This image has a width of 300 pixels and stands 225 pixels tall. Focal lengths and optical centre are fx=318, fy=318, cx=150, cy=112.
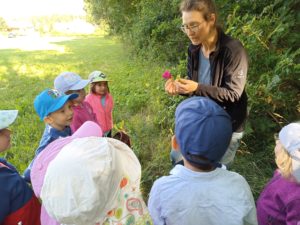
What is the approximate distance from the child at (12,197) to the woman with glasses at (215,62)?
1.17 meters

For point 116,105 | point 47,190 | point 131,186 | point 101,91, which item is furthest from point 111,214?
point 116,105

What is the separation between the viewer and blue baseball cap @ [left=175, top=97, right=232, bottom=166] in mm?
1471

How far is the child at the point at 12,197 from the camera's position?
1.90 m

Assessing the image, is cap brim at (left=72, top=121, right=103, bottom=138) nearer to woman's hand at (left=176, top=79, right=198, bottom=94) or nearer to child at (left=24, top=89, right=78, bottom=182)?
woman's hand at (left=176, top=79, right=198, bottom=94)

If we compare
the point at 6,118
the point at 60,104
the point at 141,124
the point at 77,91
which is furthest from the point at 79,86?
the point at 141,124

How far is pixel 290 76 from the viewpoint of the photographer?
333 centimetres

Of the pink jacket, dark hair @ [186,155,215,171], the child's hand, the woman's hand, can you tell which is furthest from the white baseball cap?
the pink jacket

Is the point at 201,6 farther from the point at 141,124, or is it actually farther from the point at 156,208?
the point at 141,124

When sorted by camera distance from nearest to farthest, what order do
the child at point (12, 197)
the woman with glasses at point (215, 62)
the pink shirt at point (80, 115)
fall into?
the child at point (12, 197) < the woman with glasses at point (215, 62) < the pink shirt at point (80, 115)

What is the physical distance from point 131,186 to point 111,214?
155 millimetres

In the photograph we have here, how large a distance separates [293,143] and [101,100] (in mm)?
2581

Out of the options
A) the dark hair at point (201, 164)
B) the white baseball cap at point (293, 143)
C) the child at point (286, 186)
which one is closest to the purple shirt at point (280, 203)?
the child at point (286, 186)

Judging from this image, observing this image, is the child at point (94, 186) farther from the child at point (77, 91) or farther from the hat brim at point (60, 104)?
the child at point (77, 91)

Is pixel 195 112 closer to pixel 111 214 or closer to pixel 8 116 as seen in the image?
pixel 111 214
